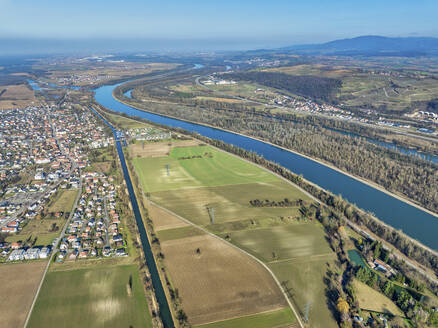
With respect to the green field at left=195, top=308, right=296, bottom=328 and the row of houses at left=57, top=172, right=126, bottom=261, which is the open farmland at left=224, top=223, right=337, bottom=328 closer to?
the green field at left=195, top=308, right=296, bottom=328

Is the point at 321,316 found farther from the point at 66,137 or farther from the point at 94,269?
the point at 66,137

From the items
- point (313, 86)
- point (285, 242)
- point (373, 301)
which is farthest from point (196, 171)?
point (313, 86)

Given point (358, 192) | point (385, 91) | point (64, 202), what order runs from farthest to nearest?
point (385, 91), point (358, 192), point (64, 202)

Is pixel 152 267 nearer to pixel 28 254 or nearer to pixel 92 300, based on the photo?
pixel 92 300

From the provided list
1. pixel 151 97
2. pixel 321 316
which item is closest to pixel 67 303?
pixel 321 316

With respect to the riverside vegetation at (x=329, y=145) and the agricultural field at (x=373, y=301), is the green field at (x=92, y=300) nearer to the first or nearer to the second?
the agricultural field at (x=373, y=301)

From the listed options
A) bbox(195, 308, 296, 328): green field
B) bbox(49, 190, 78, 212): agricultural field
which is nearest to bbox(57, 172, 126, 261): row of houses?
bbox(49, 190, 78, 212): agricultural field
